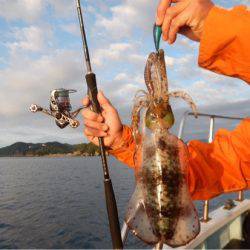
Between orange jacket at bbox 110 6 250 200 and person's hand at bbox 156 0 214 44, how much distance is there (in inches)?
3.2

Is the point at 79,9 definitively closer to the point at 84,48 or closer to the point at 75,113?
the point at 84,48

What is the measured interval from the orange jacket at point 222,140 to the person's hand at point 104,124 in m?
0.10

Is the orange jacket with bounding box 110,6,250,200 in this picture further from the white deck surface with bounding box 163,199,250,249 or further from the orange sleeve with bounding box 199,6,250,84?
the white deck surface with bounding box 163,199,250,249

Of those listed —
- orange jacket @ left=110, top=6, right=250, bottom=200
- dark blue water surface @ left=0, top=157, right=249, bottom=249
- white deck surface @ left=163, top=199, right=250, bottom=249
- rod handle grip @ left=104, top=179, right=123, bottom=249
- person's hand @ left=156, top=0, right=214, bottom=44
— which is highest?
person's hand @ left=156, top=0, right=214, bottom=44

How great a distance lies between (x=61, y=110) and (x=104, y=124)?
1.38ft

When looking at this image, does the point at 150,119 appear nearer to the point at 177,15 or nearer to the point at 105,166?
the point at 177,15

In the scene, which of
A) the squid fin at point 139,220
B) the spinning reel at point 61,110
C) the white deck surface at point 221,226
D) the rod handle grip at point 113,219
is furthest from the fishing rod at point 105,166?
the white deck surface at point 221,226

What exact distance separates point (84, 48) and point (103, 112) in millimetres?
602

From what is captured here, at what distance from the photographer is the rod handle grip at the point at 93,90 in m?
3.12

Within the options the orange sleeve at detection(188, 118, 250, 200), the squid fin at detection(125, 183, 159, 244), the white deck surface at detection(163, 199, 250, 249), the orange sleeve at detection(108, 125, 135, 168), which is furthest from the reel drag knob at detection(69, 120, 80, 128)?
the white deck surface at detection(163, 199, 250, 249)

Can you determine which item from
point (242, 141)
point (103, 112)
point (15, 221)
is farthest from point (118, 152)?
point (15, 221)

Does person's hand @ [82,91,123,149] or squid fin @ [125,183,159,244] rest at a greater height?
Answer: person's hand @ [82,91,123,149]

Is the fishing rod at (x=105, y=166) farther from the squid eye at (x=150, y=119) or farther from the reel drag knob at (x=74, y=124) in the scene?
the squid eye at (x=150, y=119)

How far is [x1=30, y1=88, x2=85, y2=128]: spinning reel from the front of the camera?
120 inches
